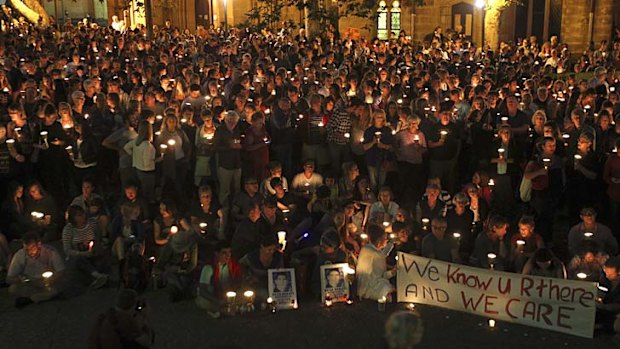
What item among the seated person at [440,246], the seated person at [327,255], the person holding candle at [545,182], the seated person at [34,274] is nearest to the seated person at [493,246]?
the seated person at [440,246]

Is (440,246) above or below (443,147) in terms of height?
below

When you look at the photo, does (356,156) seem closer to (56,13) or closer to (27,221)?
(27,221)

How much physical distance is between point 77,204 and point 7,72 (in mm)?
7502

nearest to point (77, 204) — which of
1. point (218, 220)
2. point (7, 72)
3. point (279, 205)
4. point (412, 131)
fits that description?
point (218, 220)

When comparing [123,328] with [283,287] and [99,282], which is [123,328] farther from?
[99,282]

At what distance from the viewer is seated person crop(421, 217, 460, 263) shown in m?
8.89

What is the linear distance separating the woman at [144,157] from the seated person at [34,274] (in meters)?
2.38

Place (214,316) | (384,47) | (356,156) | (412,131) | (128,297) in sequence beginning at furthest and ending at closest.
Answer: (384,47) < (356,156) < (412,131) < (214,316) < (128,297)

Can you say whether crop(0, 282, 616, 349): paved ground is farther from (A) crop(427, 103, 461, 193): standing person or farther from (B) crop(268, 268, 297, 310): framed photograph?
(A) crop(427, 103, 461, 193): standing person

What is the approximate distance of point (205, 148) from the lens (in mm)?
11281

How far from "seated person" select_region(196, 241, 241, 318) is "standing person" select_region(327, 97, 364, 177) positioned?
3586 mm

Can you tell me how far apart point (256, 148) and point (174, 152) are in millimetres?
Result: 1172

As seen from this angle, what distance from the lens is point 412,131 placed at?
11250 millimetres

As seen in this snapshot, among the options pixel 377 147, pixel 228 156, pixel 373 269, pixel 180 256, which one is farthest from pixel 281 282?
pixel 377 147
